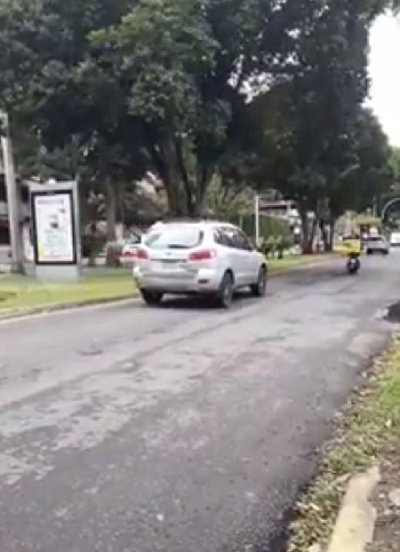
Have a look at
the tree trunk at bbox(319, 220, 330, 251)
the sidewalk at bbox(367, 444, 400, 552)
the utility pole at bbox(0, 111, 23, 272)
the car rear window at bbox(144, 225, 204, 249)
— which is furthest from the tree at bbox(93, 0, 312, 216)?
the tree trunk at bbox(319, 220, 330, 251)

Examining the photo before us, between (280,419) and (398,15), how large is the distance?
8.71 m

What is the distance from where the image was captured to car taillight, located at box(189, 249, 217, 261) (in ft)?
55.8

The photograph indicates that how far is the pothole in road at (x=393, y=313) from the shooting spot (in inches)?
598

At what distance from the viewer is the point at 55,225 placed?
23.4 m

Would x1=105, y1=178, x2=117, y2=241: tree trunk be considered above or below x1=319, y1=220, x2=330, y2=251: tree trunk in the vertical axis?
above

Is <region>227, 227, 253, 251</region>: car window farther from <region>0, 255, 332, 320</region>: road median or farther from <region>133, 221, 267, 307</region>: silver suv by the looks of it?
<region>0, 255, 332, 320</region>: road median

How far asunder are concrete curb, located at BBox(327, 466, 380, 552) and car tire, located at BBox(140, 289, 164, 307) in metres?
12.4

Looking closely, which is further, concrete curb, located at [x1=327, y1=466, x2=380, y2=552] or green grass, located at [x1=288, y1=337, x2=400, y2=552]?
green grass, located at [x1=288, y1=337, x2=400, y2=552]

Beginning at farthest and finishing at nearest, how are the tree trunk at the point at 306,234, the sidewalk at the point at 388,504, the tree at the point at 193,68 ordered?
the tree trunk at the point at 306,234 → the tree at the point at 193,68 → the sidewalk at the point at 388,504

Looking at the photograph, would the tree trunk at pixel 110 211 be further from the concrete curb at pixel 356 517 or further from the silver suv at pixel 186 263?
the concrete curb at pixel 356 517

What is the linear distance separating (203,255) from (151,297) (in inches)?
63.0

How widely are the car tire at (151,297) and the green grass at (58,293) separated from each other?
1061 mm

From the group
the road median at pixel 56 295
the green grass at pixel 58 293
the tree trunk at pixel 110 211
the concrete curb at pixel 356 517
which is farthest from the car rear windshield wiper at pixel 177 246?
the tree trunk at pixel 110 211

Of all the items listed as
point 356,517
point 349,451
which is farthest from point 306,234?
point 356,517
